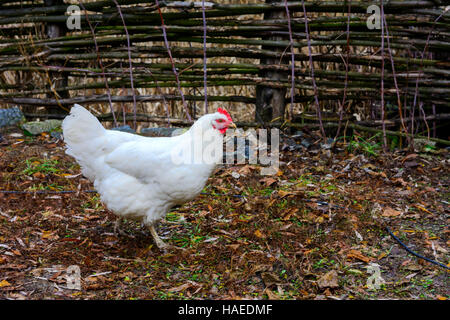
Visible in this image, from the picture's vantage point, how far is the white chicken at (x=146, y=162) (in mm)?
2602

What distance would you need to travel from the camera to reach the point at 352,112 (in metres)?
5.43

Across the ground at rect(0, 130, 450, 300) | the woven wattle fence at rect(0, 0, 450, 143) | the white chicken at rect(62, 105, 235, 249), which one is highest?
the woven wattle fence at rect(0, 0, 450, 143)

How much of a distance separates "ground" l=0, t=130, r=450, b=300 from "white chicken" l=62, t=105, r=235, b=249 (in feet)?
1.15

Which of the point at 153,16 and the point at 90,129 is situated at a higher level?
the point at 153,16

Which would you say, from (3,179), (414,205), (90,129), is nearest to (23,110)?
(3,179)

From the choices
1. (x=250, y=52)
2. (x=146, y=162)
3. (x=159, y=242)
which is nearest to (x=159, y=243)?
(x=159, y=242)

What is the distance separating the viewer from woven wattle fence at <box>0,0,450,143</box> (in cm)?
449

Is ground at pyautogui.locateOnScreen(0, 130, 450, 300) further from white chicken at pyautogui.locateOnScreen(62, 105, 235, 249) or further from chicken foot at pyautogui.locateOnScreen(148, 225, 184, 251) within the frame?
white chicken at pyautogui.locateOnScreen(62, 105, 235, 249)

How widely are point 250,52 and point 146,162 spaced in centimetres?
233

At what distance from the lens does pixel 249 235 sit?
2975 millimetres

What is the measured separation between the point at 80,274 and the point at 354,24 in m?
3.49

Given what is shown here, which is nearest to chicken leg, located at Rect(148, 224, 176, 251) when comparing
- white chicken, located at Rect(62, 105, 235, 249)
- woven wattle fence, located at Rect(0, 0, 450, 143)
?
white chicken, located at Rect(62, 105, 235, 249)

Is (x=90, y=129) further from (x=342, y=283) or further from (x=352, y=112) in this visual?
(x=352, y=112)

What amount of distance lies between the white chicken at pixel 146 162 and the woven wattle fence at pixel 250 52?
5.33ft
